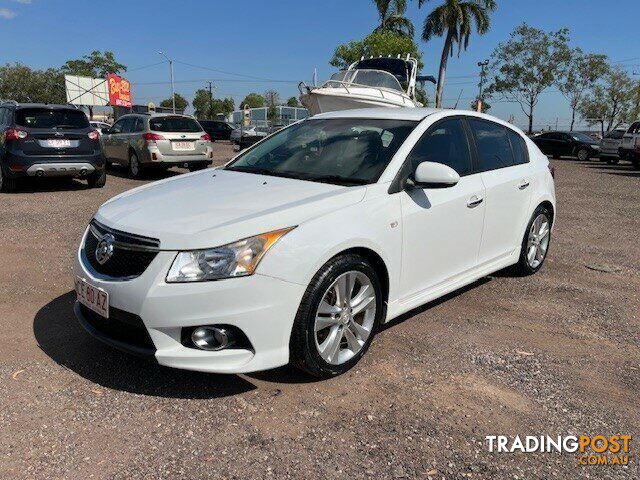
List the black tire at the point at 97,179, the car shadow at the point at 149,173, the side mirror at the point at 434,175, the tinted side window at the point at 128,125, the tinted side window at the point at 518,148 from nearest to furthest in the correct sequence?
1. the side mirror at the point at 434,175
2. the tinted side window at the point at 518,148
3. the black tire at the point at 97,179
4. the tinted side window at the point at 128,125
5. the car shadow at the point at 149,173

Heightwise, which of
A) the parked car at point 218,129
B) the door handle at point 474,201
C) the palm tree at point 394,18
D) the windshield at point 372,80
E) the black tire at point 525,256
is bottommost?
the black tire at point 525,256

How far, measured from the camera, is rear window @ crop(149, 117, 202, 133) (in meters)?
11.8

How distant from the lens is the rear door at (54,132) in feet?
30.2

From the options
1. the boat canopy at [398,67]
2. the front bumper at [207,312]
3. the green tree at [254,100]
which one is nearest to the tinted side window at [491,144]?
the front bumper at [207,312]

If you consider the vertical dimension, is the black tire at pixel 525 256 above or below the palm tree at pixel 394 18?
below

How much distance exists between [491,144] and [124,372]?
3.33 m

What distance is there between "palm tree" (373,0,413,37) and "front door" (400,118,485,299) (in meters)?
33.2

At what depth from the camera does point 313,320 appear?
2861 mm

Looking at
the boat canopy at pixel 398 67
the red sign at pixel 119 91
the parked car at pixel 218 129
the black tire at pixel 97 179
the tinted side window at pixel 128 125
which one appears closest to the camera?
the black tire at pixel 97 179

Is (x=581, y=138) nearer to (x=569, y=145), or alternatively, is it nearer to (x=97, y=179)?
(x=569, y=145)

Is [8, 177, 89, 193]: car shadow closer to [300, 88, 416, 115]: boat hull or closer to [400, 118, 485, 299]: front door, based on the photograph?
[300, 88, 416, 115]: boat hull

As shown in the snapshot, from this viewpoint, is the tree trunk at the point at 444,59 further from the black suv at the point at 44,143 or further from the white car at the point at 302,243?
the white car at the point at 302,243

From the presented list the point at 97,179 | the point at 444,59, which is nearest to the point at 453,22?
the point at 444,59

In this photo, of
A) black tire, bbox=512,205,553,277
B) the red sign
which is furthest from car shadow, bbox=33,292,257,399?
the red sign
